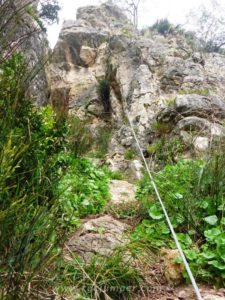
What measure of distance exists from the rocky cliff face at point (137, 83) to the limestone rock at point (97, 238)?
253cm

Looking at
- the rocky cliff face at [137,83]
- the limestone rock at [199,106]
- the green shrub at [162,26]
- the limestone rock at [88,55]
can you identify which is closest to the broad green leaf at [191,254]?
the rocky cliff face at [137,83]

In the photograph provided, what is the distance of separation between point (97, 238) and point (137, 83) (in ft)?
22.8

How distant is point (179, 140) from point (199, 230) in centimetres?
350

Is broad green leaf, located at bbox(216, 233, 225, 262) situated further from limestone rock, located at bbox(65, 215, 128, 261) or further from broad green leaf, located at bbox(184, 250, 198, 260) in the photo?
limestone rock, located at bbox(65, 215, 128, 261)

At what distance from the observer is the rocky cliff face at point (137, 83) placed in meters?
6.90

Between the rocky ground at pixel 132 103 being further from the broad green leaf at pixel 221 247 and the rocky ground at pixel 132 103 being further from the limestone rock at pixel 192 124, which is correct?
the broad green leaf at pixel 221 247


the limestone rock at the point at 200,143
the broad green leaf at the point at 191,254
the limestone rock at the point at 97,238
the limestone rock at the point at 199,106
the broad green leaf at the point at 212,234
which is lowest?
the limestone rock at the point at 200,143

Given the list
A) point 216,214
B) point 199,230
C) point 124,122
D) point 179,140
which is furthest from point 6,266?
point 124,122

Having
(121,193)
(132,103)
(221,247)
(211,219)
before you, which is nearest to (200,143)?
(121,193)

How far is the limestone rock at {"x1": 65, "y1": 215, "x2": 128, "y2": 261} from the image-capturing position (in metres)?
2.41

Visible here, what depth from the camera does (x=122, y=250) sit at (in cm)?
226

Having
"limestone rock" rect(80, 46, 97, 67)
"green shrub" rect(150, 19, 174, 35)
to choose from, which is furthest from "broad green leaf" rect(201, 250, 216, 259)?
"green shrub" rect(150, 19, 174, 35)

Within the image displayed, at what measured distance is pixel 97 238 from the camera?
2.59 metres

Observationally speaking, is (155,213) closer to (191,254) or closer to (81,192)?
(191,254)
